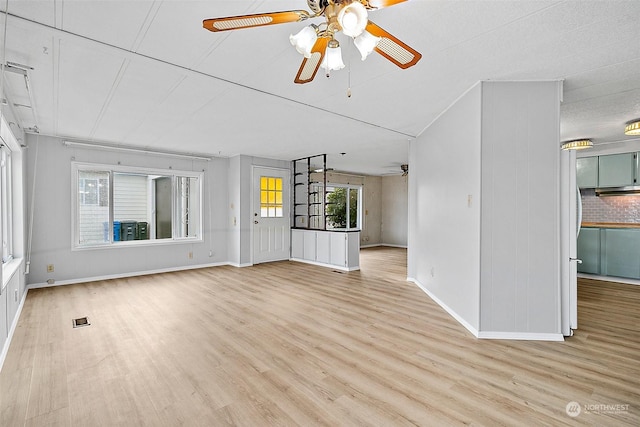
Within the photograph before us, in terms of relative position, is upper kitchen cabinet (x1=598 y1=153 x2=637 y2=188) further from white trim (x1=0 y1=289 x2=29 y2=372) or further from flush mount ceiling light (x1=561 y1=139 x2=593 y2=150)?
white trim (x1=0 y1=289 x2=29 y2=372)

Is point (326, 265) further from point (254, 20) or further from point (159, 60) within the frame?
point (254, 20)

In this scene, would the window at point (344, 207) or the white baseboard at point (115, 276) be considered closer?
the white baseboard at point (115, 276)

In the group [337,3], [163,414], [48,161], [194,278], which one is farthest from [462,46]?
[48,161]

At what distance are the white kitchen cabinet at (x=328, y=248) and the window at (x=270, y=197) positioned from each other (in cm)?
65

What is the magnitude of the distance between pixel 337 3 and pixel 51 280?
585cm

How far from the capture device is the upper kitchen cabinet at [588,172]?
5.43 metres

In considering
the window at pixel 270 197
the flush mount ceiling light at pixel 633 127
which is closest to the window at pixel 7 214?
the window at pixel 270 197

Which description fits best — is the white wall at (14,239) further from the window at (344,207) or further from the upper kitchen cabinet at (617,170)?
the upper kitchen cabinet at (617,170)

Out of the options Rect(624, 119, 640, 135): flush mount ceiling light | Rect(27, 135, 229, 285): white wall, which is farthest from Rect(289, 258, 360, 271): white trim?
Rect(624, 119, 640, 135): flush mount ceiling light

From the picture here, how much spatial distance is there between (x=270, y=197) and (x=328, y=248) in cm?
181

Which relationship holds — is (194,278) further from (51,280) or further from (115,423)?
(115,423)

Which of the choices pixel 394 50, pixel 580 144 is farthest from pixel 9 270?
pixel 580 144

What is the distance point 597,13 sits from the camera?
1.85m

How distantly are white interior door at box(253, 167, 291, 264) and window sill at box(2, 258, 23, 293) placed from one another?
12.3 feet
